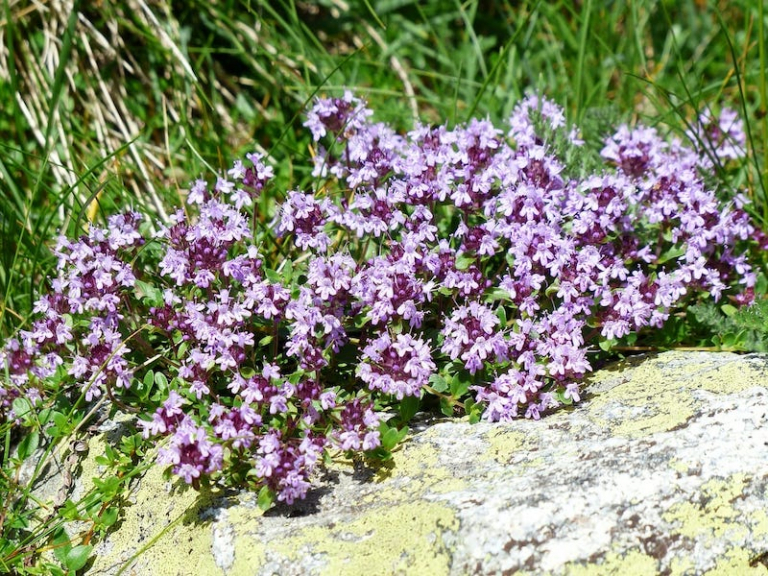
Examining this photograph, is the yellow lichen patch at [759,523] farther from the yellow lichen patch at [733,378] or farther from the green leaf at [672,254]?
the green leaf at [672,254]

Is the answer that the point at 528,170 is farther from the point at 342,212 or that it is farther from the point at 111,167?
the point at 111,167

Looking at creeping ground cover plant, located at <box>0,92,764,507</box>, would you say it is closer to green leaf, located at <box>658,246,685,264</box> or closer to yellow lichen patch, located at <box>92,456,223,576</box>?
green leaf, located at <box>658,246,685,264</box>

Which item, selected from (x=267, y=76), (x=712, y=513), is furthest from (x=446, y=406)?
(x=267, y=76)

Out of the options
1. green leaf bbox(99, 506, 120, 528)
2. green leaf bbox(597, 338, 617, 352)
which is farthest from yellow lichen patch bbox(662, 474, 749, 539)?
green leaf bbox(99, 506, 120, 528)

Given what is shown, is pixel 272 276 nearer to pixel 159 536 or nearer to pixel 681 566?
pixel 159 536

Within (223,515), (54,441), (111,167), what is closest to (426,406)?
(223,515)

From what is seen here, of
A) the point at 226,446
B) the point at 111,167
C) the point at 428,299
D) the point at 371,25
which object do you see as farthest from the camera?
the point at 371,25

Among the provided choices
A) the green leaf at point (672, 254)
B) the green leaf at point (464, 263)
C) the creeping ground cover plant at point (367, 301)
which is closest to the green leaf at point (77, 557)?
the creeping ground cover plant at point (367, 301)
